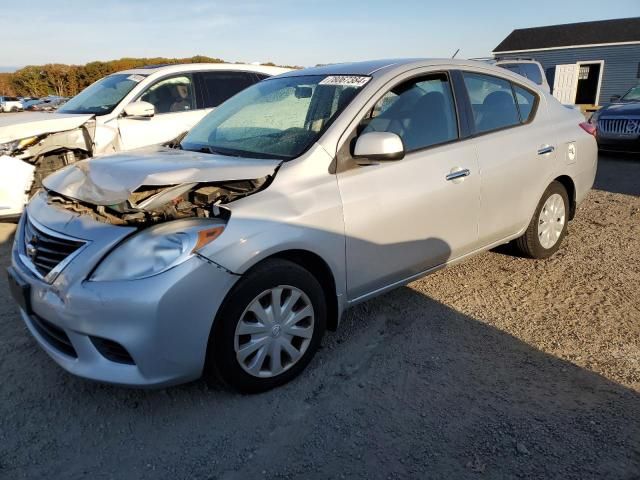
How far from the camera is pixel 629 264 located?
14.6 ft

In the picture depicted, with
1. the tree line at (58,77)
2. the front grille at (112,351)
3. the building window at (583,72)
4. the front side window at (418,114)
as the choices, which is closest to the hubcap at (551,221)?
the front side window at (418,114)

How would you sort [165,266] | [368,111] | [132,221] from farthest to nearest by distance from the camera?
[368,111] → [132,221] → [165,266]

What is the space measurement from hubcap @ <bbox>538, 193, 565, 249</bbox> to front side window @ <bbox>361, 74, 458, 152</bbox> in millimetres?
1358

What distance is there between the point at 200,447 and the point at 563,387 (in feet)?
6.37

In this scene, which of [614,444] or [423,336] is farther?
[423,336]

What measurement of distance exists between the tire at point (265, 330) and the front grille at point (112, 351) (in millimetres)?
393

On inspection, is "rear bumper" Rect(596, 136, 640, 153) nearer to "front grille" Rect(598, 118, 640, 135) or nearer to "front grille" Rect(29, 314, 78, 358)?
"front grille" Rect(598, 118, 640, 135)

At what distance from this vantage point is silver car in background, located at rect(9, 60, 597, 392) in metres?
2.38

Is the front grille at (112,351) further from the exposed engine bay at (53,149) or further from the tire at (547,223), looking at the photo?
the exposed engine bay at (53,149)

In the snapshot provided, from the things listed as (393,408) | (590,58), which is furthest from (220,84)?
(590,58)

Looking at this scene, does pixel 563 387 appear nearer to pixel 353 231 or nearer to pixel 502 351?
pixel 502 351

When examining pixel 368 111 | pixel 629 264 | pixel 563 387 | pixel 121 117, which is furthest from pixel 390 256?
pixel 121 117

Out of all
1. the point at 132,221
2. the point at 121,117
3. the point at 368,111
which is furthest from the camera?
the point at 121,117

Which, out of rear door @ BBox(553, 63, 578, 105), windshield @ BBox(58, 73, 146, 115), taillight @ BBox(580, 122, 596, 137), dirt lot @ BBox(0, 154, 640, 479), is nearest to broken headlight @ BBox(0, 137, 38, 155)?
windshield @ BBox(58, 73, 146, 115)
